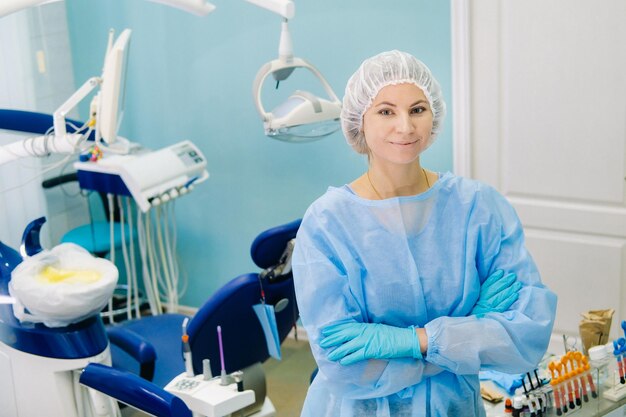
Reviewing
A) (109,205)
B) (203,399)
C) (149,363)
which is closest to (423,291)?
(203,399)

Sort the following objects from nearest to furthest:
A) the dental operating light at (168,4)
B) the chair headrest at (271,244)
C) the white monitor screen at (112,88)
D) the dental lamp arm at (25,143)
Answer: the dental operating light at (168,4) < the chair headrest at (271,244) < the dental lamp arm at (25,143) < the white monitor screen at (112,88)

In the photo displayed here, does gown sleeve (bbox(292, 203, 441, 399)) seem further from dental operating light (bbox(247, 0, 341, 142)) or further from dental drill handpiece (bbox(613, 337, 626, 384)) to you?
dental operating light (bbox(247, 0, 341, 142))

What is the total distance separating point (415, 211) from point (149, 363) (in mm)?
1487

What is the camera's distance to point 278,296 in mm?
3016

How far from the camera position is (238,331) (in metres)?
3.00

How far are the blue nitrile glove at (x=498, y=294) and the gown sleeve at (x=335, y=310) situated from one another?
17cm

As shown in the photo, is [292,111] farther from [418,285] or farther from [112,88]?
[418,285]

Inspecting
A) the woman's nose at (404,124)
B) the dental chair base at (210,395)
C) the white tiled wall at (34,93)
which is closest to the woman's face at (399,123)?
the woman's nose at (404,124)

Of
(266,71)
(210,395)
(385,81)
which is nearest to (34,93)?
(266,71)

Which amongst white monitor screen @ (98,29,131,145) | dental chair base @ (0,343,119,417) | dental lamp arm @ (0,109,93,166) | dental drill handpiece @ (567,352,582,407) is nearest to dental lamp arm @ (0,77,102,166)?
dental lamp arm @ (0,109,93,166)

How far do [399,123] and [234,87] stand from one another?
2.35 meters

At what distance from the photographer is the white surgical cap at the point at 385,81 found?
1933mm

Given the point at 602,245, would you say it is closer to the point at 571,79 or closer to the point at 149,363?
the point at 571,79

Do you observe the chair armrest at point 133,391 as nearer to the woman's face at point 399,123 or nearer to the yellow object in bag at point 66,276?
the yellow object in bag at point 66,276
